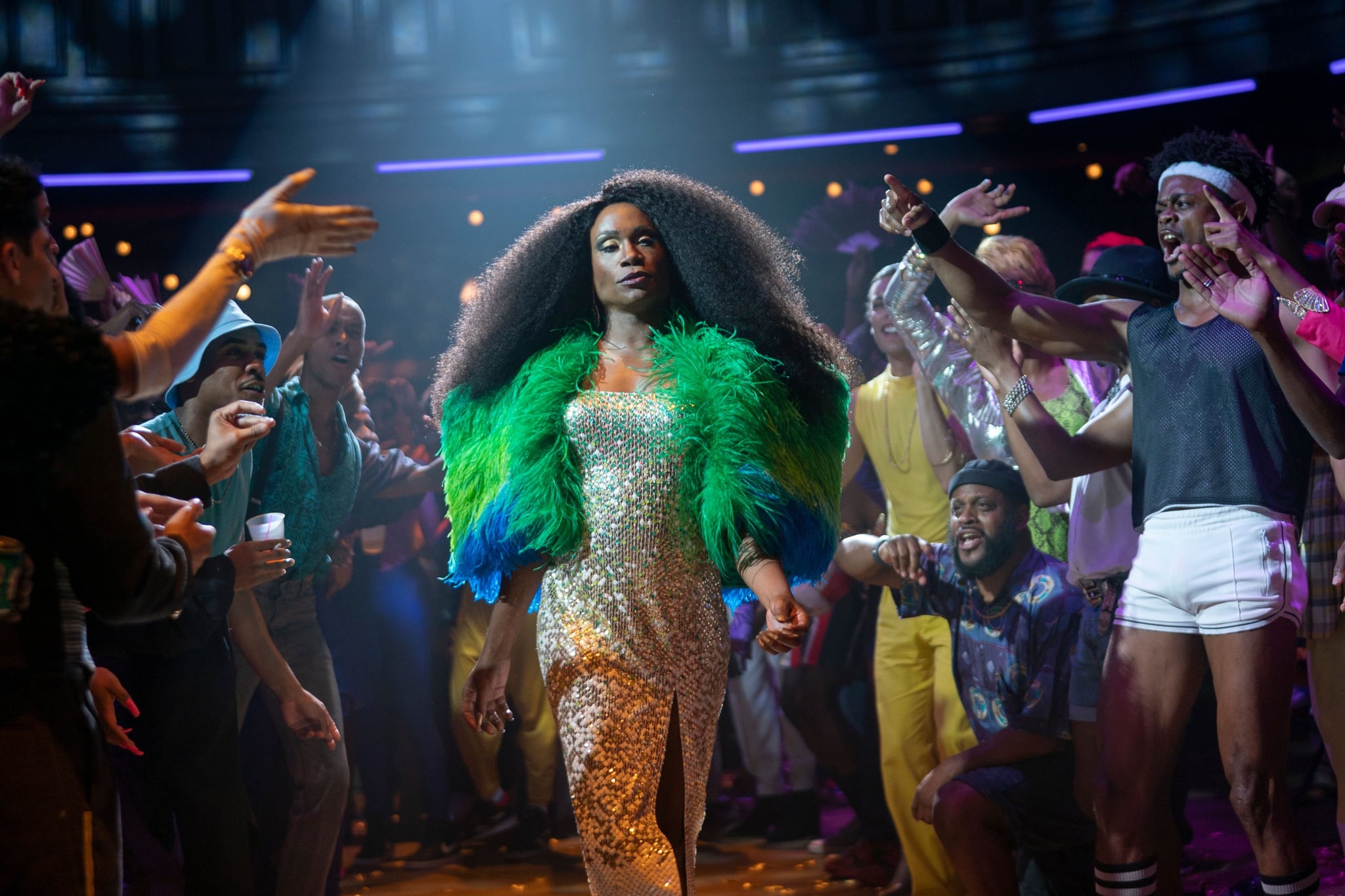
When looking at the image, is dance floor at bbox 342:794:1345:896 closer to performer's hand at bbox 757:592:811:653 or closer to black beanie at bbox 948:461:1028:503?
black beanie at bbox 948:461:1028:503

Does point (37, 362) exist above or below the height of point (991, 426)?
above

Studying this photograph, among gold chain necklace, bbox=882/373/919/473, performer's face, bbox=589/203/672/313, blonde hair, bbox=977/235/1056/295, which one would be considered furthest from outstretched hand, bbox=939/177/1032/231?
performer's face, bbox=589/203/672/313

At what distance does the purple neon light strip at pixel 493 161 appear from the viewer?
5.93 meters

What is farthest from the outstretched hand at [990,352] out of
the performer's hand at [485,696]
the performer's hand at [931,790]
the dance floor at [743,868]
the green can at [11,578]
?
the green can at [11,578]

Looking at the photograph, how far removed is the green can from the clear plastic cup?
5.51 ft

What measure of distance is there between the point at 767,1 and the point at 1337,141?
2507mm

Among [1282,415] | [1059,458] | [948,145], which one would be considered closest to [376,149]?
[948,145]

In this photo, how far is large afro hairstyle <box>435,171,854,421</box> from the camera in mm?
2717

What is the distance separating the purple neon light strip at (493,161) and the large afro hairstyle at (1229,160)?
312 centimetres

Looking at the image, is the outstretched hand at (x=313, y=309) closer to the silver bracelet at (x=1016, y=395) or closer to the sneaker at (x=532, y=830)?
the sneaker at (x=532, y=830)

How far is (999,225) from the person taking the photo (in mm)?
5988

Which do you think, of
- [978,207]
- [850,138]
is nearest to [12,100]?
[978,207]

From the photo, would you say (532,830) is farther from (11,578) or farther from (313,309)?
(11,578)

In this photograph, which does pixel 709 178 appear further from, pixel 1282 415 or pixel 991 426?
pixel 1282 415
